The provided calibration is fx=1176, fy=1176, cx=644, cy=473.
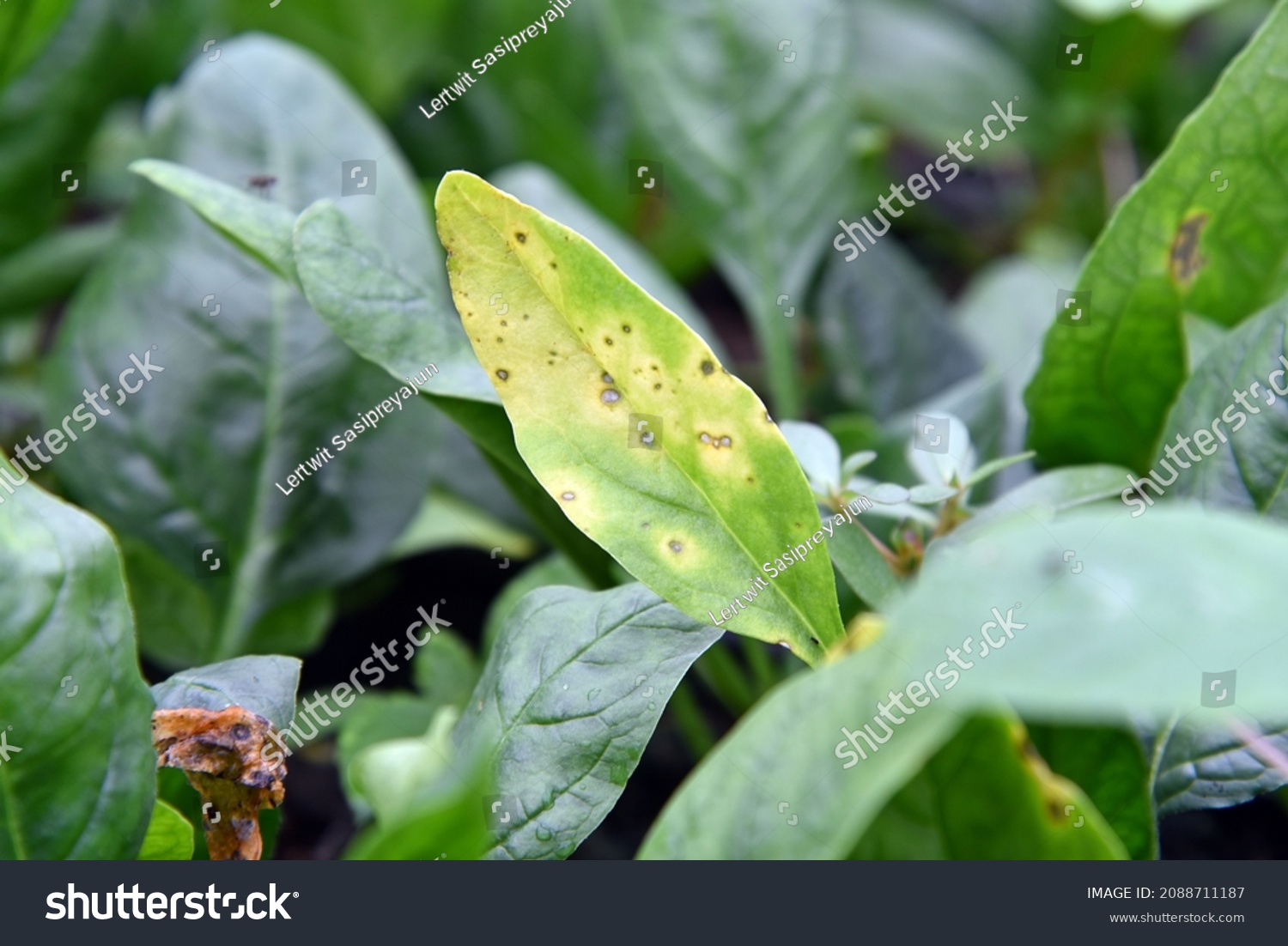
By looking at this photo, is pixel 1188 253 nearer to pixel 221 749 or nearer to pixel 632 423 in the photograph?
pixel 632 423

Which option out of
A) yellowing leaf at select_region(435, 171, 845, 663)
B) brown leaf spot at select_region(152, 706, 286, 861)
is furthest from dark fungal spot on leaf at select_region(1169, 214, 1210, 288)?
brown leaf spot at select_region(152, 706, 286, 861)

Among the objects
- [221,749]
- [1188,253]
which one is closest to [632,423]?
[221,749]

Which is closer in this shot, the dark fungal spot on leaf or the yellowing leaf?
the yellowing leaf

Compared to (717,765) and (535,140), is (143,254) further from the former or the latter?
Result: (717,765)

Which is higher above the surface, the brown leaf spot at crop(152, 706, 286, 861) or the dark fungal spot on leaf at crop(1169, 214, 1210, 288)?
the dark fungal spot on leaf at crop(1169, 214, 1210, 288)

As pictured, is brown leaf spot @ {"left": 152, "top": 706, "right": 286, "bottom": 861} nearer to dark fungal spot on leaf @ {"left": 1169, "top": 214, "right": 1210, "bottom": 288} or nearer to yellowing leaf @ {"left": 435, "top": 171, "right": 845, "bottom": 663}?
yellowing leaf @ {"left": 435, "top": 171, "right": 845, "bottom": 663}

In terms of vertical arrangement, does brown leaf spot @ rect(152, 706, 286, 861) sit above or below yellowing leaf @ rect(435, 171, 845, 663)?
below
